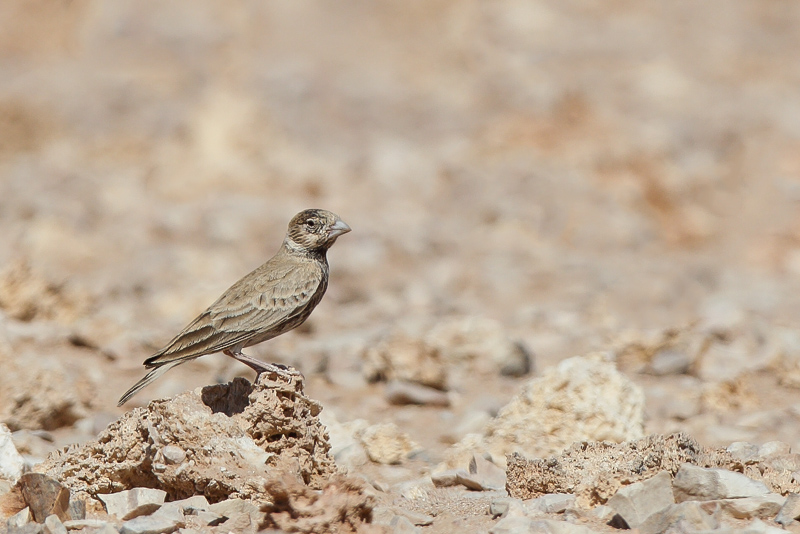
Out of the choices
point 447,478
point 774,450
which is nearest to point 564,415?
point 447,478

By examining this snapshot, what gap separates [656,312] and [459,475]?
259 inches

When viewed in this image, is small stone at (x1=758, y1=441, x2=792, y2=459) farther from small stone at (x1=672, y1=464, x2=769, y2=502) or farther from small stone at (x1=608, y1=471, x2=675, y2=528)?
small stone at (x1=608, y1=471, x2=675, y2=528)

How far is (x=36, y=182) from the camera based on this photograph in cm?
1470

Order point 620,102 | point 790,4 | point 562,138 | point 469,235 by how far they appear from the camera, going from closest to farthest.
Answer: point 469,235 < point 562,138 < point 620,102 < point 790,4

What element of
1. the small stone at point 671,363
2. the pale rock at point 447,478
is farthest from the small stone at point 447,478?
the small stone at point 671,363

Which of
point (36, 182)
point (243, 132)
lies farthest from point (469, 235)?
point (36, 182)

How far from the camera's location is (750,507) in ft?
13.5

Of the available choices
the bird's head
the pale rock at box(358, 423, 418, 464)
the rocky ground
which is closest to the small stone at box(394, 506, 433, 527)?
the rocky ground

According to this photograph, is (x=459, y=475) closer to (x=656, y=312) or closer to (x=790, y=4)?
(x=656, y=312)

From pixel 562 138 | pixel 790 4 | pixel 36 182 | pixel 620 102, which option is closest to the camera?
pixel 36 182

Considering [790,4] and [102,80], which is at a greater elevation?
[790,4]

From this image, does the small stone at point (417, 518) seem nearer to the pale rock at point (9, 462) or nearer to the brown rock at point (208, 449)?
the brown rock at point (208, 449)

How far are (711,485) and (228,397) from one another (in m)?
2.36

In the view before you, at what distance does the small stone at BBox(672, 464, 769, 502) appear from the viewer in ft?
13.8
